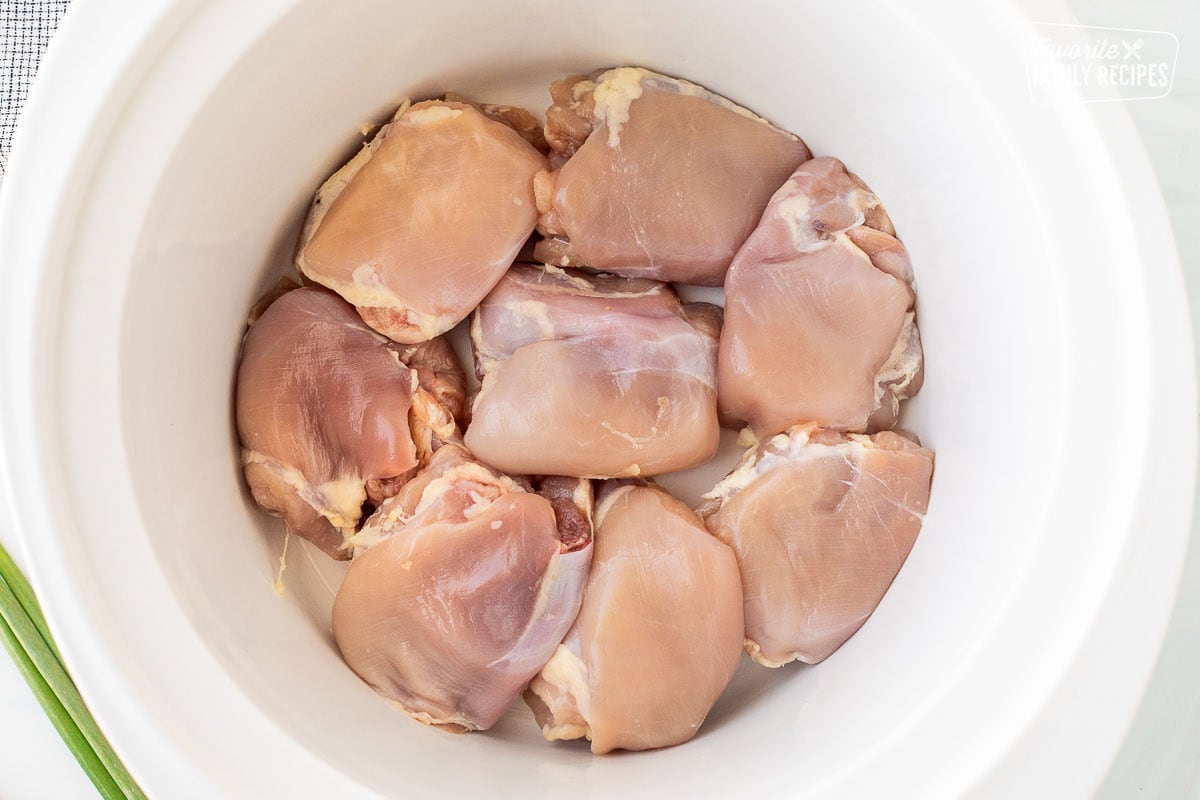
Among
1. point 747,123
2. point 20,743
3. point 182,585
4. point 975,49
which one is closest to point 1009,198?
point 975,49

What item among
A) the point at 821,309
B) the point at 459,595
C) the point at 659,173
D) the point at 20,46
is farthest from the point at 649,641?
the point at 20,46

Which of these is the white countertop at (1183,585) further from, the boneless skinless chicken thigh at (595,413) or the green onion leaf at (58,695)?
the green onion leaf at (58,695)

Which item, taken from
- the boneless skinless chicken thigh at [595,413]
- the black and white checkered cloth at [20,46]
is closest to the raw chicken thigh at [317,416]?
the boneless skinless chicken thigh at [595,413]

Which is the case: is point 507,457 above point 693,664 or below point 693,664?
above

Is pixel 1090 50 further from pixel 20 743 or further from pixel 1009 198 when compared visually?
pixel 20 743

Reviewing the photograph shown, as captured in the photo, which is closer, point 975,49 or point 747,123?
point 975,49

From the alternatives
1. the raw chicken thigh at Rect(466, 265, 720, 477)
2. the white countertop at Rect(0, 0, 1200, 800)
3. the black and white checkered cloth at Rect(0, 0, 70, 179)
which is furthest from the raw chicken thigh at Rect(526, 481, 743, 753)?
the black and white checkered cloth at Rect(0, 0, 70, 179)

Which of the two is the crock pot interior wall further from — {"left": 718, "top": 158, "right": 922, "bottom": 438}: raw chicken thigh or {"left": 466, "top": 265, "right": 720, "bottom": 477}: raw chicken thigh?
{"left": 466, "top": 265, "right": 720, "bottom": 477}: raw chicken thigh
